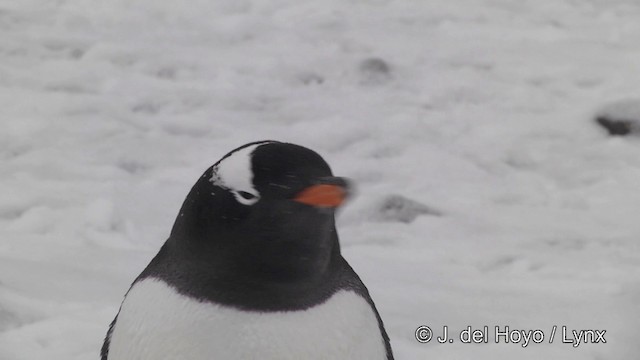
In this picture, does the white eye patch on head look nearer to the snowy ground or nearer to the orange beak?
the orange beak

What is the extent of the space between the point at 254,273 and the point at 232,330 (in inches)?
3.9

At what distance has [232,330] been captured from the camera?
142cm

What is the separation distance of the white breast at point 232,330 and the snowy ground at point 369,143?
0.67m

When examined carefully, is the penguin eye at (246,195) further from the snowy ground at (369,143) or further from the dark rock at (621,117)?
the dark rock at (621,117)

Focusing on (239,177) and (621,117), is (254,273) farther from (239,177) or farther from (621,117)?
(621,117)

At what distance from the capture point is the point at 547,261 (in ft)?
9.31

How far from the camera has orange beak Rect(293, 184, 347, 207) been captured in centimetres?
131

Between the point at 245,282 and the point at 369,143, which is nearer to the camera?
the point at 245,282

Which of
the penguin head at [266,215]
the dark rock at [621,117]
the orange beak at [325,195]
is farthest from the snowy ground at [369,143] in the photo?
the orange beak at [325,195]

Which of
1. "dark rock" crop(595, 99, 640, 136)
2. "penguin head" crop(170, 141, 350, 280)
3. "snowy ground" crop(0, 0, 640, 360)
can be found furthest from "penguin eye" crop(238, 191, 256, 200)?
"dark rock" crop(595, 99, 640, 136)

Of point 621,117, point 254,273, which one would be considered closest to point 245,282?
point 254,273

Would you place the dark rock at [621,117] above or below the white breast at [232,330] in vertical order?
below

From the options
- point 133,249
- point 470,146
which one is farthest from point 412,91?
point 133,249

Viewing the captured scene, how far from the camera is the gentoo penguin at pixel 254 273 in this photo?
137cm
